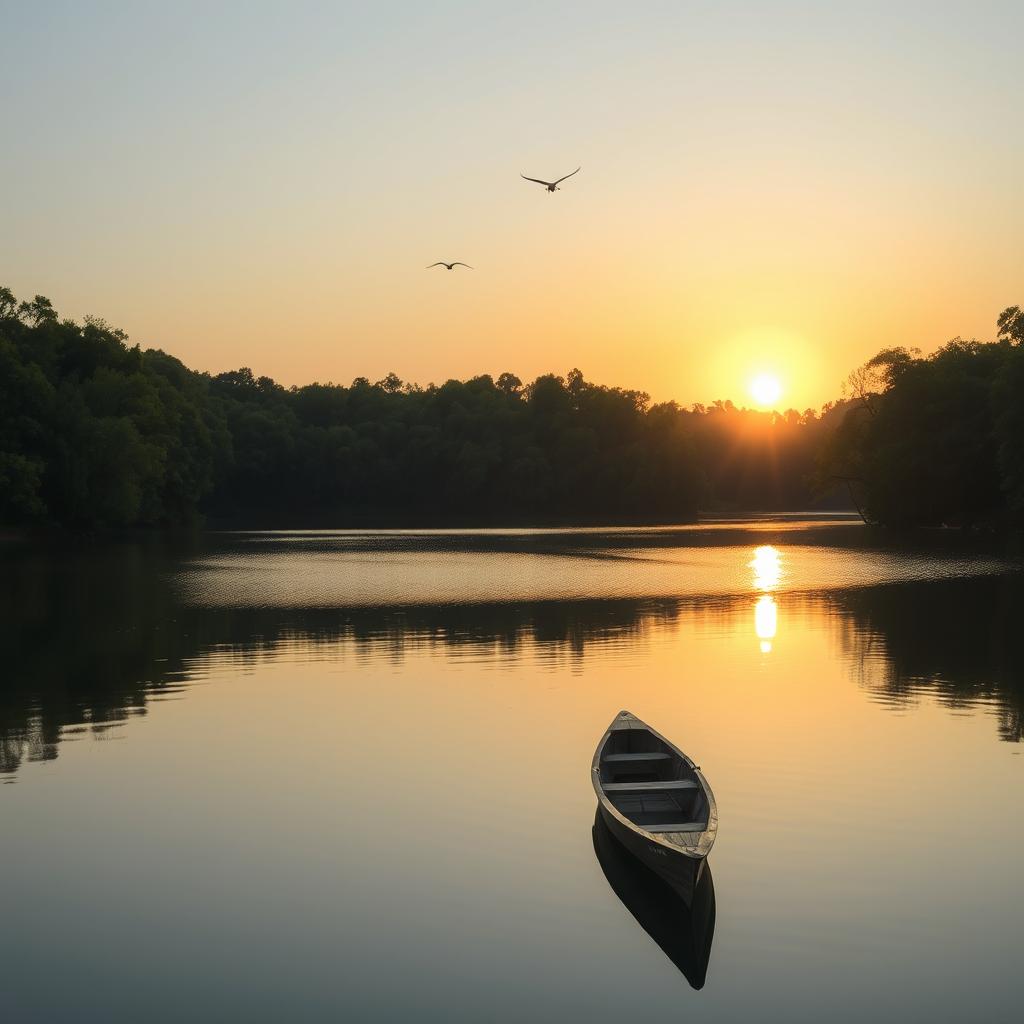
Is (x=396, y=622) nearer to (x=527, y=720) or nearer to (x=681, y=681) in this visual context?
(x=681, y=681)

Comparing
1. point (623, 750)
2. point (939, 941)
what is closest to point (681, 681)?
point (623, 750)

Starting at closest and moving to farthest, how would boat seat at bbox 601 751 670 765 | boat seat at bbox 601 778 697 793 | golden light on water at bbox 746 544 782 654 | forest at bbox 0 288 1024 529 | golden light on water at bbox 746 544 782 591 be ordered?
boat seat at bbox 601 778 697 793, boat seat at bbox 601 751 670 765, golden light on water at bbox 746 544 782 654, golden light on water at bbox 746 544 782 591, forest at bbox 0 288 1024 529

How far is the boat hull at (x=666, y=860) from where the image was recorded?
11.9m

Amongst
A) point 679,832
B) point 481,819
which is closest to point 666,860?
point 679,832

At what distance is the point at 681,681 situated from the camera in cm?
2800

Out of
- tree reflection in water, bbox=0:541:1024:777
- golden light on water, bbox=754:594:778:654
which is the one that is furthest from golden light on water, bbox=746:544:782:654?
tree reflection in water, bbox=0:541:1024:777

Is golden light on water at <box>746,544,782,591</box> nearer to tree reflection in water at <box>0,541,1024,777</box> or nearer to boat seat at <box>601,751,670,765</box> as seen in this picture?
tree reflection in water at <box>0,541,1024,777</box>

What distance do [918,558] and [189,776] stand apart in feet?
199

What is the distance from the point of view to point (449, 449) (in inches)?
7387

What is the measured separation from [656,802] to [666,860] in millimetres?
2886

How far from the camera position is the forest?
3664 inches

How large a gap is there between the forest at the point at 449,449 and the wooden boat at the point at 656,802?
75809 mm

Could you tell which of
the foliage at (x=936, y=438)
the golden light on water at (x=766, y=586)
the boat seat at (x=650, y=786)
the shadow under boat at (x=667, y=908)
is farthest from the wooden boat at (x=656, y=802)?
the foliage at (x=936, y=438)

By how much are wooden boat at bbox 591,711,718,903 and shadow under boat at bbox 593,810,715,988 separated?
0.26 meters
